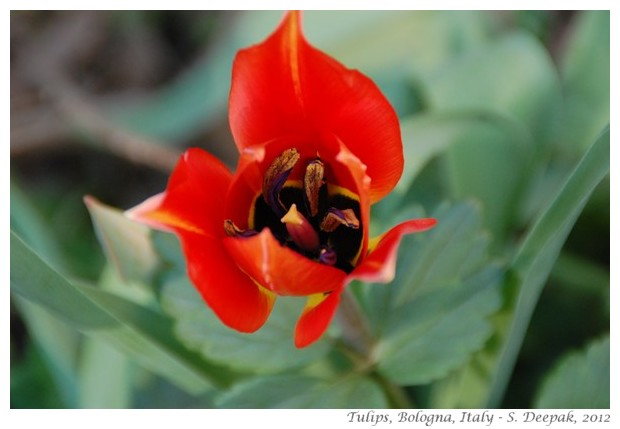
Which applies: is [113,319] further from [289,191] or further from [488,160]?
[488,160]

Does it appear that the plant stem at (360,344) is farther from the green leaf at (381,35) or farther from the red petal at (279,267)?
the green leaf at (381,35)

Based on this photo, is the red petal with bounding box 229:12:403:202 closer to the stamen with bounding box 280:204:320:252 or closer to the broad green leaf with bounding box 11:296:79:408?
the stamen with bounding box 280:204:320:252

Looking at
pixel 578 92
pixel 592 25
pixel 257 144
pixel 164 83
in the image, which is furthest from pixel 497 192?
pixel 164 83

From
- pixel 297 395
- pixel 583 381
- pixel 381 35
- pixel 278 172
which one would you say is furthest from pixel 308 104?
pixel 381 35

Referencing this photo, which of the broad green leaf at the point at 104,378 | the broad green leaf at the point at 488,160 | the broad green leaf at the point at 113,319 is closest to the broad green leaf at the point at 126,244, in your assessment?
the broad green leaf at the point at 113,319

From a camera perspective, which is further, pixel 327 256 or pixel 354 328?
pixel 354 328
